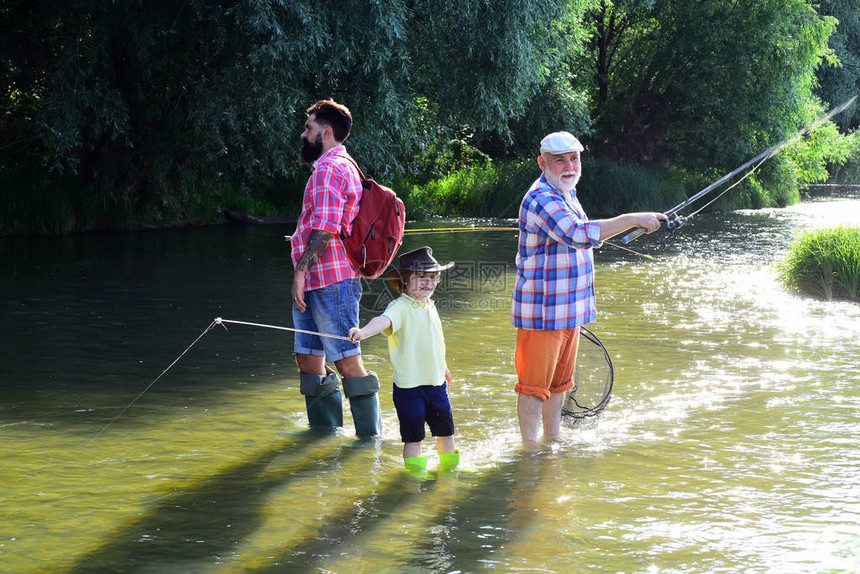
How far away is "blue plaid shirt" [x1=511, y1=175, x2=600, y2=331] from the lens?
532 centimetres

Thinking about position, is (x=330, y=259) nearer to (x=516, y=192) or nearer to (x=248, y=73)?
(x=248, y=73)

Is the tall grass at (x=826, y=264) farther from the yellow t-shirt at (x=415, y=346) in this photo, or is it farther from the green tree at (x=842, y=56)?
the green tree at (x=842, y=56)

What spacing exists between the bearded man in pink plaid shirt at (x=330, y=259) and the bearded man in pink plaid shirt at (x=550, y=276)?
0.92 metres

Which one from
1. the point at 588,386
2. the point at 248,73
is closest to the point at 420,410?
the point at 588,386

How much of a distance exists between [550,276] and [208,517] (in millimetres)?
2085

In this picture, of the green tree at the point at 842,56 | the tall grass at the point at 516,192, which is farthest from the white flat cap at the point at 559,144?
the green tree at the point at 842,56

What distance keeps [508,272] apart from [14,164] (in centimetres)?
1042

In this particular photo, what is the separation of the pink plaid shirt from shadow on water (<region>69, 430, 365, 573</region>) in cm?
94

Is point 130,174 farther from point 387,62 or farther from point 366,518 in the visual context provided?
point 366,518

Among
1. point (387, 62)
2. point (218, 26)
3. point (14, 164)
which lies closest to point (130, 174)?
point (14, 164)

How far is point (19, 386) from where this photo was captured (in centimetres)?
718

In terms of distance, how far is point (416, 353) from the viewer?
5258 millimetres

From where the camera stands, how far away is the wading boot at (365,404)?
578 cm

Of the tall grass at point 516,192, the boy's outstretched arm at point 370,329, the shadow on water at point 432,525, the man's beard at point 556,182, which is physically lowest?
the shadow on water at point 432,525
